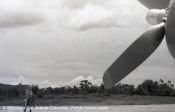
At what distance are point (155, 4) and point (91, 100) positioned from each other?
5877 centimetres

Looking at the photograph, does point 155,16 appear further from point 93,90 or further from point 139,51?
point 93,90

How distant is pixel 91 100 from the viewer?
73938mm

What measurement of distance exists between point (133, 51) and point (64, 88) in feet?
218

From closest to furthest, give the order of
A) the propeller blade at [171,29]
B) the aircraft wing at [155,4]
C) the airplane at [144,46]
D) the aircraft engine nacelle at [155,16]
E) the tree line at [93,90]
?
the propeller blade at [171,29] → the aircraft engine nacelle at [155,16] → the airplane at [144,46] → the aircraft wing at [155,4] → the tree line at [93,90]

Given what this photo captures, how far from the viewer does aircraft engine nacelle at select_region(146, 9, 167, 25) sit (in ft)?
48.8

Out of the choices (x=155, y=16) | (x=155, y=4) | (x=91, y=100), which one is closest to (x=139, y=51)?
(x=155, y=16)

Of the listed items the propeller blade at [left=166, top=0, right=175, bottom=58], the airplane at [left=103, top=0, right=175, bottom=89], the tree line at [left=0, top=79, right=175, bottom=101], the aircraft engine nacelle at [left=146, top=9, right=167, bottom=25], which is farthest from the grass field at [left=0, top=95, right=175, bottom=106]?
the propeller blade at [left=166, top=0, right=175, bottom=58]

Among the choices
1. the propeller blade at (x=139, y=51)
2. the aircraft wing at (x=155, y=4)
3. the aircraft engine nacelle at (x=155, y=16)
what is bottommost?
the propeller blade at (x=139, y=51)

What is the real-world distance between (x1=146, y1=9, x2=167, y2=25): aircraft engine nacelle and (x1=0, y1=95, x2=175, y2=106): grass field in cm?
5208

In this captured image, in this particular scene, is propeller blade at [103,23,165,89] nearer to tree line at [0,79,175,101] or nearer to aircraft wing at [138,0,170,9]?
aircraft wing at [138,0,170,9]

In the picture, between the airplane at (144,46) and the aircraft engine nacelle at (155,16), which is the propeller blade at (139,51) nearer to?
the airplane at (144,46)

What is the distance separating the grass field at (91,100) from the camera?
228 ft

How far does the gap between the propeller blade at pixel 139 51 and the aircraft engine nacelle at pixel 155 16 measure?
218 millimetres

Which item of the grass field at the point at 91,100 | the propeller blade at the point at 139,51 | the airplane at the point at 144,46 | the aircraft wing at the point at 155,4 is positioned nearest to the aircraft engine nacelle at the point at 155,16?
the airplane at the point at 144,46
